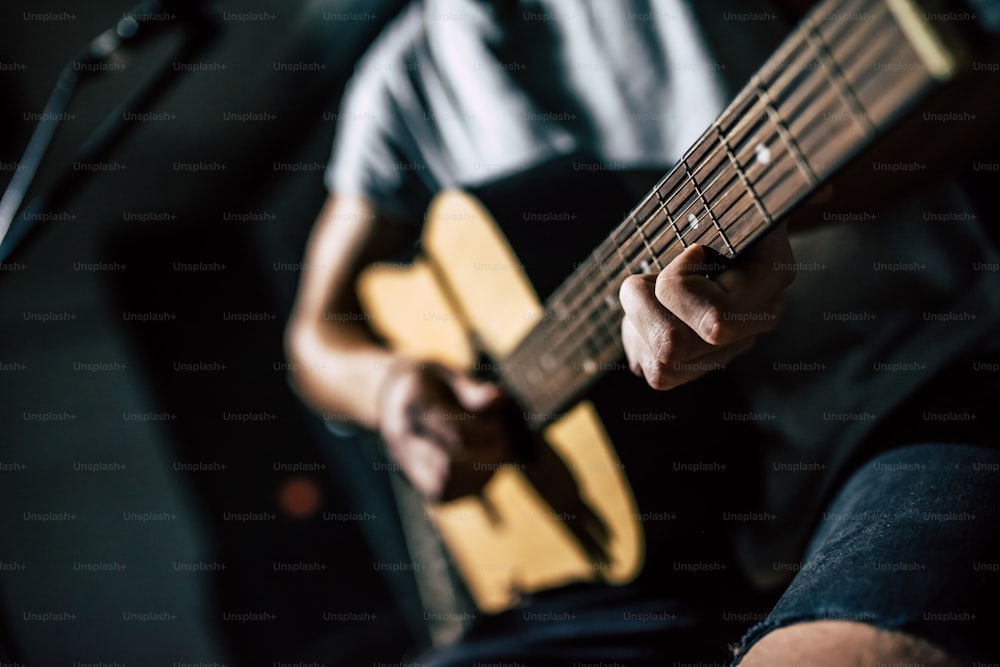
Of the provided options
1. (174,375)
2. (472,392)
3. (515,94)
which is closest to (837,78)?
(515,94)

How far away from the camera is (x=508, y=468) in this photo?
1070mm

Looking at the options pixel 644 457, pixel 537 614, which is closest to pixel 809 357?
pixel 644 457

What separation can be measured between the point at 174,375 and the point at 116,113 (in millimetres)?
1248

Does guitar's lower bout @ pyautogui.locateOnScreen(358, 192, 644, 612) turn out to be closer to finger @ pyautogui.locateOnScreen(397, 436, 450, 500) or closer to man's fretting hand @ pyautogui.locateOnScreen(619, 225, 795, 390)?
finger @ pyautogui.locateOnScreen(397, 436, 450, 500)

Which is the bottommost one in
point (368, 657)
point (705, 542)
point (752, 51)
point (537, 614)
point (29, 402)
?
point (368, 657)

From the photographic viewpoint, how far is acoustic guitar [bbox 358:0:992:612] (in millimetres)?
359

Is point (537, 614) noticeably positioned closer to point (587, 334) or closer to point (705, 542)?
point (705, 542)

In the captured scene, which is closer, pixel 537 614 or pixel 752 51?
pixel 752 51

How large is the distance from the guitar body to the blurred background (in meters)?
0.79

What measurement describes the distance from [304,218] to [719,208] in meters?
1.79

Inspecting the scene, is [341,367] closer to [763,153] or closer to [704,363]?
[704,363]

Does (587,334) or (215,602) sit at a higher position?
(587,334)

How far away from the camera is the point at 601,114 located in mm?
826

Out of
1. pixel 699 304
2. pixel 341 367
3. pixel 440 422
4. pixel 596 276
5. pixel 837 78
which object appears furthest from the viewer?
pixel 341 367
